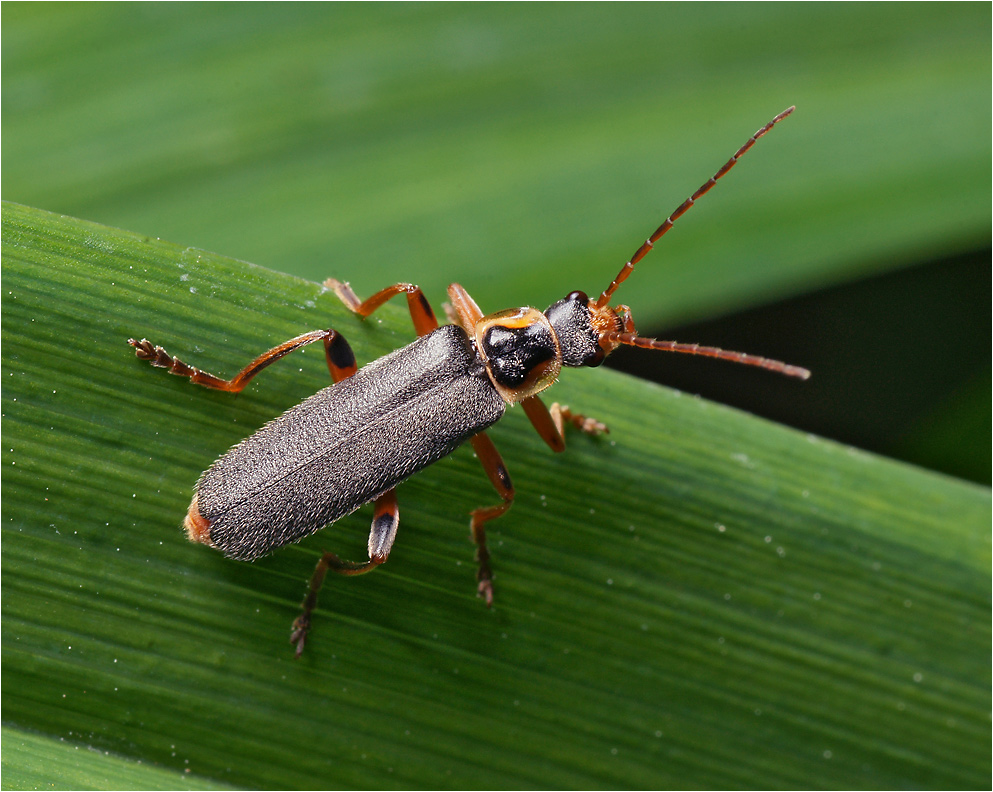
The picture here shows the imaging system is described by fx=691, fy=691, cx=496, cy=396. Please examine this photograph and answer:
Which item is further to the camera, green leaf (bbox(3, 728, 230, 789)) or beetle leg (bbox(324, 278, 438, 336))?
beetle leg (bbox(324, 278, 438, 336))

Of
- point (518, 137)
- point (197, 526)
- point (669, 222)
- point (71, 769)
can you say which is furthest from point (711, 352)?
point (71, 769)

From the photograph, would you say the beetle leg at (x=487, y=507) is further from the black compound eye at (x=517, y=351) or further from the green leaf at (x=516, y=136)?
the green leaf at (x=516, y=136)

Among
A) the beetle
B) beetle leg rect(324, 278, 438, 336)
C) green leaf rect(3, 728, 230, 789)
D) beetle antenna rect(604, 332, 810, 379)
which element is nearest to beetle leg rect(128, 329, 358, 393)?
the beetle

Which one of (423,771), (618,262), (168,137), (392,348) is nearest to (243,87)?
(168,137)

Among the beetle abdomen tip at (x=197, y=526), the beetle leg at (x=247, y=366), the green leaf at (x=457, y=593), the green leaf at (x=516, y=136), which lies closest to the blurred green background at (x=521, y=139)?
the green leaf at (x=516, y=136)

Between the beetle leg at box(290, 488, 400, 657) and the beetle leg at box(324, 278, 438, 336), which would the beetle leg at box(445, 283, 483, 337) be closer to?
the beetle leg at box(324, 278, 438, 336)

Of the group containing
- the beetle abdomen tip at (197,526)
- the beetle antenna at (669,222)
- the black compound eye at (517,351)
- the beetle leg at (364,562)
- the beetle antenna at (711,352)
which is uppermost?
the beetle antenna at (669,222)

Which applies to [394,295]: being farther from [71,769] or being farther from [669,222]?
[71,769]

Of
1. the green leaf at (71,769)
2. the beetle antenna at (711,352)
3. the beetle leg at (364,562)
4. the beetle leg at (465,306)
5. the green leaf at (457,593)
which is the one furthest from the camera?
the beetle leg at (465,306)
